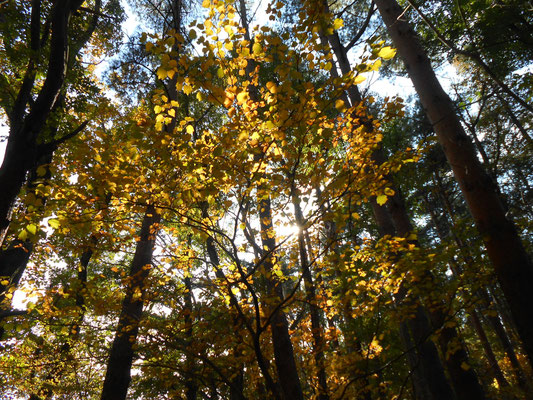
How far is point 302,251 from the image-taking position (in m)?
4.21

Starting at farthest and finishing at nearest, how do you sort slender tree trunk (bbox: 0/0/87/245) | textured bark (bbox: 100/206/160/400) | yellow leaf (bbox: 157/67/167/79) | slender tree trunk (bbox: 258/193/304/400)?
textured bark (bbox: 100/206/160/400)
slender tree trunk (bbox: 258/193/304/400)
slender tree trunk (bbox: 0/0/87/245)
yellow leaf (bbox: 157/67/167/79)

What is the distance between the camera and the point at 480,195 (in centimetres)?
263

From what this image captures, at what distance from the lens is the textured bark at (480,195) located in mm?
2285

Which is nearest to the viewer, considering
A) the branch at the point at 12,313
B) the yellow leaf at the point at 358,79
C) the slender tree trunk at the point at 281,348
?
→ the yellow leaf at the point at 358,79

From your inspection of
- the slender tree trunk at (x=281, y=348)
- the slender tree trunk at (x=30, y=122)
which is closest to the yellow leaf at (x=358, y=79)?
the slender tree trunk at (x=281, y=348)

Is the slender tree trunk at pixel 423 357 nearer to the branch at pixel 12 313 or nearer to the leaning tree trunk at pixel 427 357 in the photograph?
the leaning tree trunk at pixel 427 357

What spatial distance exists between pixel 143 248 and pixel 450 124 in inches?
197

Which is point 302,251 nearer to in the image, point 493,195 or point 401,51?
point 493,195

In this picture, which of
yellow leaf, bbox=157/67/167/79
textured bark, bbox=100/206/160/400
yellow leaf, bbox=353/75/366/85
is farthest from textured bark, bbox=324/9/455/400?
textured bark, bbox=100/206/160/400

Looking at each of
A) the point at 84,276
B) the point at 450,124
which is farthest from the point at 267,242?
the point at 84,276

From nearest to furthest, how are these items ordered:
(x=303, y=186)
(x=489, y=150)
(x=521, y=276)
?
(x=521, y=276) < (x=303, y=186) < (x=489, y=150)

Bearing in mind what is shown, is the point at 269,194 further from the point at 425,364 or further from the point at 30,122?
the point at 425,364

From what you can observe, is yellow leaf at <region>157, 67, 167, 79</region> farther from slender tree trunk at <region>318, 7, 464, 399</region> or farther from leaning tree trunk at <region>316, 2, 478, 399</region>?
slender tree trunk at <region>318, 7, 464, 399</region>

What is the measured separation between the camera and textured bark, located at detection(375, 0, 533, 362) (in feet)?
7.50
